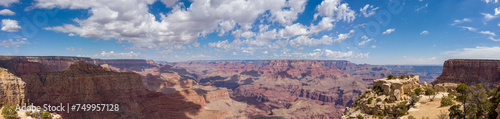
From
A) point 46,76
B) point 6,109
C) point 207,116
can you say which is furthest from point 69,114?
point 207,116

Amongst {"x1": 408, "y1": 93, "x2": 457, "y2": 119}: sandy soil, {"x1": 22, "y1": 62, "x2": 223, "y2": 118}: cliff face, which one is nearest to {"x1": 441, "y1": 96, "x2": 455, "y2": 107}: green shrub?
{"x1": 408, "y1": 93, "x2": 457, "y2": 119}: sandy soil

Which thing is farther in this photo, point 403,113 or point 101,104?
point 101,104

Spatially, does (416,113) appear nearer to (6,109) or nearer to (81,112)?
(6,109)

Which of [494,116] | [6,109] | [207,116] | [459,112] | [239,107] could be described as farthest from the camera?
[239,107]

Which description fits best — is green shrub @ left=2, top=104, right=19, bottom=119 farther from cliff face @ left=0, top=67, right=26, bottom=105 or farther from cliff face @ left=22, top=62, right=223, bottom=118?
cliff face @ left=22, top=62, right=223, bottom=118

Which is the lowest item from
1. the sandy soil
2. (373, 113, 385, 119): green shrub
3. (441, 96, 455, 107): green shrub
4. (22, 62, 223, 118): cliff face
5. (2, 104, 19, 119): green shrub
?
(22, 62, 223, 118): cliff face

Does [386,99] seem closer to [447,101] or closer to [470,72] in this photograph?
[447,101]

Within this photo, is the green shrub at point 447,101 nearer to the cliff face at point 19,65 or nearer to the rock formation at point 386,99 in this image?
the rock formation at point 386,99

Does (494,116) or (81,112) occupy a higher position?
(494,116)
